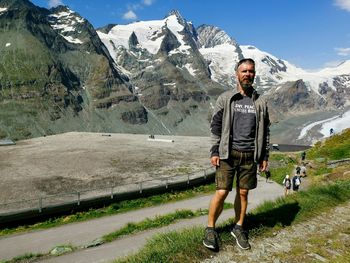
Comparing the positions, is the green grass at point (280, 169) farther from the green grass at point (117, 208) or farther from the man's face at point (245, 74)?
the man's face at point (245, 74)

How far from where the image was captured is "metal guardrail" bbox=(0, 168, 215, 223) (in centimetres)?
3028

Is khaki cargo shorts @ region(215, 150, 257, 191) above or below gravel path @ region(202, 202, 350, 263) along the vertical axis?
above

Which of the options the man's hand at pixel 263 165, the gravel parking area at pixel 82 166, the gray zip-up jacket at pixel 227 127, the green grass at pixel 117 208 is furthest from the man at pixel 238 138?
the gravel parking area at pixel 82 166

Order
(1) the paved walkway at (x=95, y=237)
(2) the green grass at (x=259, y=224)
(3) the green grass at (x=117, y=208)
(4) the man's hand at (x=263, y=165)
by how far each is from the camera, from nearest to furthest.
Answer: (2) the green grass at (x=259, y=224)
(4) the man's hand at (x=263, y=165)
(1) the paved walkway at (x=95, y=237)
(3) the green grass at (x=117, y=208)

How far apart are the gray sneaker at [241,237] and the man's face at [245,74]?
3.00 m

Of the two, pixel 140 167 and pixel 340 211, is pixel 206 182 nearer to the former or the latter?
pixel 140 167

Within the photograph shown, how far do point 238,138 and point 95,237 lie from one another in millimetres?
17251

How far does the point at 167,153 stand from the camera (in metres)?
68.7

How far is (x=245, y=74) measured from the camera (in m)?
8.63

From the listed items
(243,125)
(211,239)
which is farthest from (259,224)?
(243,125)

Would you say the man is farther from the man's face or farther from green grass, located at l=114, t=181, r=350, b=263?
green grass, located at l=114, t=181, r=350, b=263

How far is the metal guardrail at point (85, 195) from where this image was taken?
3028 centimetres

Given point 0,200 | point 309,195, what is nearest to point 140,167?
point 0,200

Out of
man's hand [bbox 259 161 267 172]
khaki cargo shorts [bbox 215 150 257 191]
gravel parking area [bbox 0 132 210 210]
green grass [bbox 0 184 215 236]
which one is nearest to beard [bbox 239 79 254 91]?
khaki cargo shorts [bbox 215 150 257 191]
